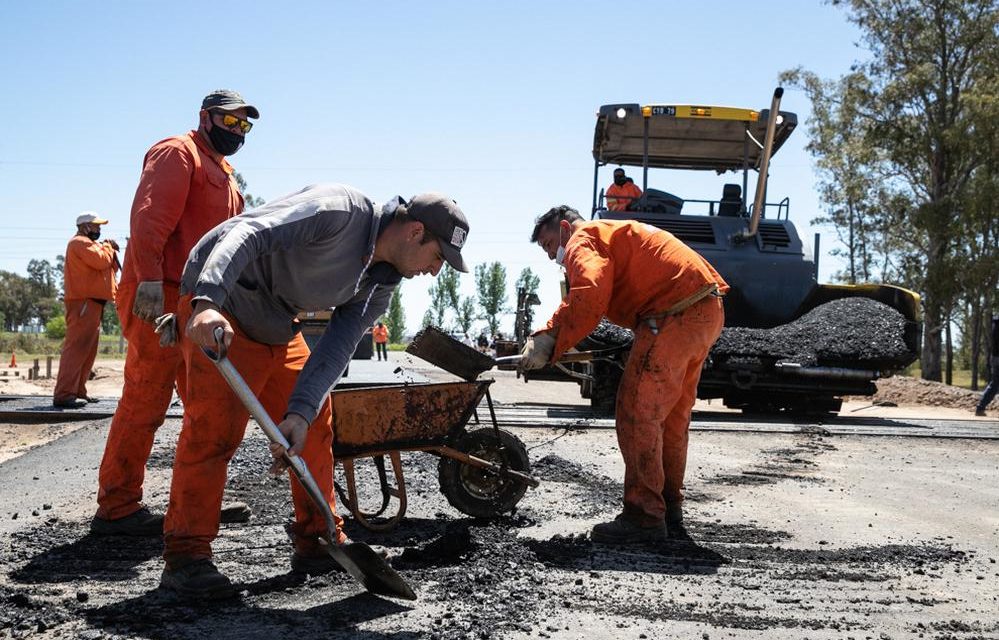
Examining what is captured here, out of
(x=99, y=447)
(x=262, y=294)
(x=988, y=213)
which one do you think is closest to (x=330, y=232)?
(x=262, y=294)

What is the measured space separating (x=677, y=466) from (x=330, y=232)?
2.52 metres

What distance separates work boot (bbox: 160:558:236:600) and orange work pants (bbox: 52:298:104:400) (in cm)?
664

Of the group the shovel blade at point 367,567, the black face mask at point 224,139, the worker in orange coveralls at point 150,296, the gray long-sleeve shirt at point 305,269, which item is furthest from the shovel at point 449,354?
the shovel blade at point 367,567

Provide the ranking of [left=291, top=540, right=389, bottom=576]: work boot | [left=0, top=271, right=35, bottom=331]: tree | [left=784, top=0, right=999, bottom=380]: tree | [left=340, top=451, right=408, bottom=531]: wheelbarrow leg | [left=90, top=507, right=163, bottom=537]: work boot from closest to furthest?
1. [left=291, top=540, right=389, bottom=576]: work boot
2. [left=90, top=507, right=163, bottom=537]: work boot
3. [left=340, top=451, right=408, bottom=531]: wheelbarrow leg
4. [left=784, top=0, right=999, bottom=380]: tree
5. [left=0, top=271, right=35, bottom=331]: tree

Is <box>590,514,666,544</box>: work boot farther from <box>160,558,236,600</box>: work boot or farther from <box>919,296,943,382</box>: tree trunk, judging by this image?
<box>919,296,943,382</box>: tree trunk

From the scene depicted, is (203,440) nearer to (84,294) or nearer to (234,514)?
(234,514)

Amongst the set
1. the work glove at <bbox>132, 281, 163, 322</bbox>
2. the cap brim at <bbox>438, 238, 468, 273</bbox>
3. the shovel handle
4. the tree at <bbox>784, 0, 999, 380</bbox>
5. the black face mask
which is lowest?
the shovel handle

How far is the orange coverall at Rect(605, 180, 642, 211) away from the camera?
11742 millimetres

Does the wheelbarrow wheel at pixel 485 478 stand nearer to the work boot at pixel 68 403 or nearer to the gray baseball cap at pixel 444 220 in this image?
the gray baseball cap at pixel 444 220

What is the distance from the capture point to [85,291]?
10016 mm

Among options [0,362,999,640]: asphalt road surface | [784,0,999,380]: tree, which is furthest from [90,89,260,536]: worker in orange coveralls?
[784,0,999,380]: tree

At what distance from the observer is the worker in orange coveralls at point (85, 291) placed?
9797 millimetres

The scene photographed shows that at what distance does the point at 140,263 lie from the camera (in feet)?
13.9

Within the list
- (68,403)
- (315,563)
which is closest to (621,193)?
(68,403)
